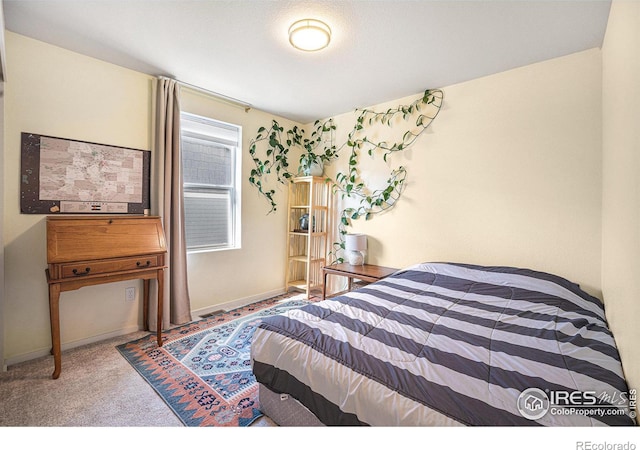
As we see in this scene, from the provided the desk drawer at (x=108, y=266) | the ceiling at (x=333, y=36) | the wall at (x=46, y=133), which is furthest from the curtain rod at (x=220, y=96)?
the desk drawer at (x=108, y=266)

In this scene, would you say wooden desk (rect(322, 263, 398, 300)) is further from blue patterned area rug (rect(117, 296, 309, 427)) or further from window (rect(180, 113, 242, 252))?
window (rect(180, 113, 242, 252))

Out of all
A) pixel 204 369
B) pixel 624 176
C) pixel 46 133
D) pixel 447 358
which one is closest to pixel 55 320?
pixel 204 369

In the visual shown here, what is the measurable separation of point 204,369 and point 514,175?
9.57 ft

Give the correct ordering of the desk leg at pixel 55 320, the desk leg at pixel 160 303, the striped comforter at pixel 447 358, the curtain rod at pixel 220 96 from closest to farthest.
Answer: the striped comforter at pixel 447 358 < the desk leg at pixel 55 320 < the desk leg at pixel 160 303 < the curtain rod at pixel 220 96

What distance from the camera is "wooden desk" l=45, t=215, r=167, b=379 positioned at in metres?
1.89

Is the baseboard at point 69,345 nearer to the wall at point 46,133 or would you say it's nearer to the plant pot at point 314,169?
the wall at point 46,133

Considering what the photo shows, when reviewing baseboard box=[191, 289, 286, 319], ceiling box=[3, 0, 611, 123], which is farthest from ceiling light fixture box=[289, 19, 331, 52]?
baseboard box=[191, 289, 286, 319]

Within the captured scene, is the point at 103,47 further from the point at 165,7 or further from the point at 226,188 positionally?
the point at 226,188

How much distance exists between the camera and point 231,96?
315cm

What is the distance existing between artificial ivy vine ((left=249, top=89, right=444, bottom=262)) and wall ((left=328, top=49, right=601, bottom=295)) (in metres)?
0.10

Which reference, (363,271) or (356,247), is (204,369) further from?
(356,247)

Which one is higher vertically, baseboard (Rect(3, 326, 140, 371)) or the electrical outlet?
the electrical outlet

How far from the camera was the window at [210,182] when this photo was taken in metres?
3.09

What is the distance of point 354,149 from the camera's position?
3594 mm
